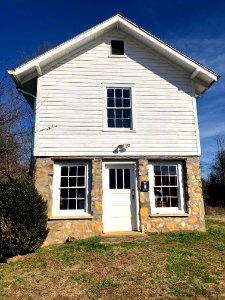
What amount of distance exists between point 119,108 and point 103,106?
23.3 inches

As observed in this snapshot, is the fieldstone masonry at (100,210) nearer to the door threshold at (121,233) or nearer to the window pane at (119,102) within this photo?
the door threshold at (121,233)

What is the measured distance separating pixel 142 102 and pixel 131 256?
574 centimetres

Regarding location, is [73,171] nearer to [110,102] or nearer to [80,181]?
[80,181]

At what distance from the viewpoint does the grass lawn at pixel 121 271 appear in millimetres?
6172

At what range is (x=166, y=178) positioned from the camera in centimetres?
1145

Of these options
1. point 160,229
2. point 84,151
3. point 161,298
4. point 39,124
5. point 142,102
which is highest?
point 142,102

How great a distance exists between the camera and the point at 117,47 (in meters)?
12.2

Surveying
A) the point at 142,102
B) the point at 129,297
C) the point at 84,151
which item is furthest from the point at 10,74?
the point at 129,297

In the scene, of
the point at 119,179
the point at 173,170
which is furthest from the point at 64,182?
the point at 173,170

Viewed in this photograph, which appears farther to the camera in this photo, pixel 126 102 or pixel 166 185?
pixel 126 102

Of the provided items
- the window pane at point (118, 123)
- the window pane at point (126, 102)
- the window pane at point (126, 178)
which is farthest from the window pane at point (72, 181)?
the window pane at point (126, 102)

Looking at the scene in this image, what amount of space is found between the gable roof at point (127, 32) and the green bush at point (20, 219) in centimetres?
415

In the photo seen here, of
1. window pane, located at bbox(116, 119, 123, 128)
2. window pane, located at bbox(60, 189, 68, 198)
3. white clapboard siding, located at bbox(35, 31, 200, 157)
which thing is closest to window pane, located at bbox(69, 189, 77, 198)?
window pane, located at bbox(60, 189, 68, 198)

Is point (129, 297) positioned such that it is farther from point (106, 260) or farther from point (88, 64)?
point (88, 64)
